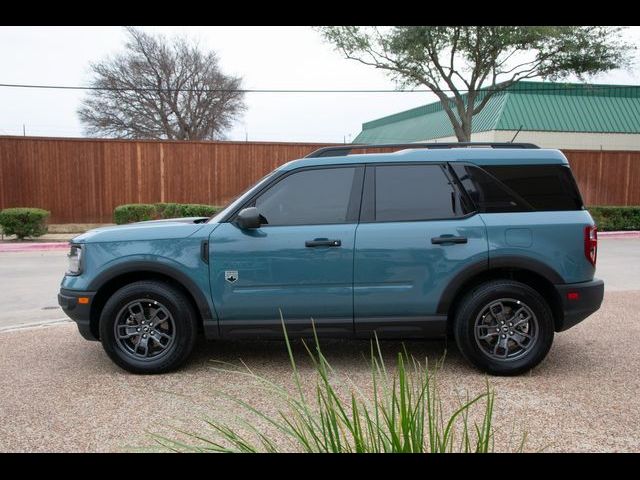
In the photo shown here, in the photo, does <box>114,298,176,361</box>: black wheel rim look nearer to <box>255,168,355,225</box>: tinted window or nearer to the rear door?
<box>255,168,355,225</box>: tinted window

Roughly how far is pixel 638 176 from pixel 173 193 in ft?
58.3

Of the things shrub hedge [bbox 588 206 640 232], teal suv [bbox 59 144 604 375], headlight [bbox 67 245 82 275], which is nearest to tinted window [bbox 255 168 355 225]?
teal suv [bbox 59 144 604 375]

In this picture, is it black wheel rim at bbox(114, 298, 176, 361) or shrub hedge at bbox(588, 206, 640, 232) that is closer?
black wheel rim at bbox(114, 298, 176, 361)

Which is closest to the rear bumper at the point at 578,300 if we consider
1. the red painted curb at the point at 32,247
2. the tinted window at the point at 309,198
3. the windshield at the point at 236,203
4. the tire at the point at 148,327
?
the tinted window at the point at 309,198

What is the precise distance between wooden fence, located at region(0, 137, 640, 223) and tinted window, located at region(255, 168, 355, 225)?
14445 millimetres

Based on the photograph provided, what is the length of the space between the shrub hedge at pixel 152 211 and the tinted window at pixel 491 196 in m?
12.8

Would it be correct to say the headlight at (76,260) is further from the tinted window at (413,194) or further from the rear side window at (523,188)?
the rear side window at (523,188)

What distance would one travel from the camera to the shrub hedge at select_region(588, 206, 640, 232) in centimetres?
1970

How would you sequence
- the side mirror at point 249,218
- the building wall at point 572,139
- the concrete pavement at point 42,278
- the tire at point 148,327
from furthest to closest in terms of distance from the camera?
1. the building wall at point 572,139
2. the concrete pavement at point 42,278
3. the tire at point 148,327
4. the side mirror at point 249,218

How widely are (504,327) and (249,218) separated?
2363 mm

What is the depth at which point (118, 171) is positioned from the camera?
19219mm

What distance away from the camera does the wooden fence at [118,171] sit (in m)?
18.7
